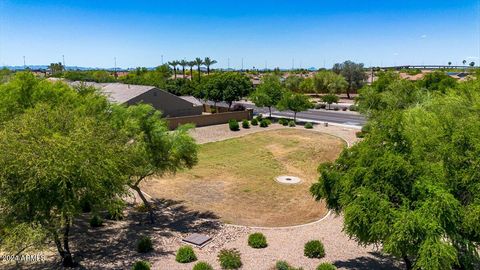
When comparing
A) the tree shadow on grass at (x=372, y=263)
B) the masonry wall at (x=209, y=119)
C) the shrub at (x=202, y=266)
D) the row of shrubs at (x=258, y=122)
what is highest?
the masonry wall at (x=209, y=119)

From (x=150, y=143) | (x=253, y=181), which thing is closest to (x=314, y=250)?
(x=150, y=143)

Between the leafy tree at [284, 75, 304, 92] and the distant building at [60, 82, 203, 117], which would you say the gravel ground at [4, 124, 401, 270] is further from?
the leafy tree at [284, 75, 304, 92]

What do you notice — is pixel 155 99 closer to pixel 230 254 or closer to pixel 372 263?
pixel 230 254

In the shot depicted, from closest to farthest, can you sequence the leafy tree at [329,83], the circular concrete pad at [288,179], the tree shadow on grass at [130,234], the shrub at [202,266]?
the shrub at [202,266] < the tree shadow on grass at [130,234] < the circular concrete pad at [288,179] < the leafy tree at [329,83]

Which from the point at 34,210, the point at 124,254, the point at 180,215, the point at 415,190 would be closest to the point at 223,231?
the point at 180,215

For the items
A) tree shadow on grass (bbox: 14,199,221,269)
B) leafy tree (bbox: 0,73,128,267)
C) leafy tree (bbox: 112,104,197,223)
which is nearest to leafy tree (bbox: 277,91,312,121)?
tree shadow on grass (bbox: 14,199,221,269)

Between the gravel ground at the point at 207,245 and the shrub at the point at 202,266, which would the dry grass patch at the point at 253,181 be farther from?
the shrub at the point at 202,266

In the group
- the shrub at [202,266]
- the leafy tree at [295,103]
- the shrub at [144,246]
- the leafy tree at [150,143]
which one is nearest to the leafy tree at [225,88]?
the leafy tree at [295,103]
